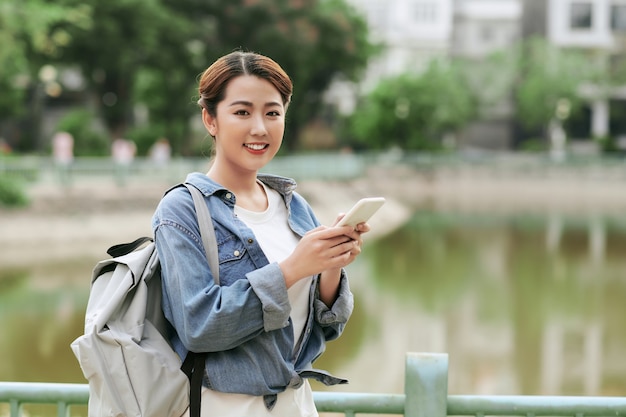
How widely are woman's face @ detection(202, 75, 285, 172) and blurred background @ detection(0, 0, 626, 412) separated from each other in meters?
0.60

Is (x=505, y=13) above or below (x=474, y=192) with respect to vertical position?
above

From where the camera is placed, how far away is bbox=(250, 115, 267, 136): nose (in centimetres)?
199

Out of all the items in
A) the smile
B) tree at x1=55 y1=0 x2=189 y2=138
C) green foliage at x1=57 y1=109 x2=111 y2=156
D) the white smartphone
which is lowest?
green foliage at x1=57 y1=109 x2=111 y2=156

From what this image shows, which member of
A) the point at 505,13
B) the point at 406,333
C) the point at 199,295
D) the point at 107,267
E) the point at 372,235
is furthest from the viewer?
the point at 505,13

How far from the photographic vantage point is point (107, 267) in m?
1.94

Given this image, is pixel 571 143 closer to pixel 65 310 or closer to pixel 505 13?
pixel 505 13

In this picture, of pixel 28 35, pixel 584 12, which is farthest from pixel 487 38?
pixel 28 35

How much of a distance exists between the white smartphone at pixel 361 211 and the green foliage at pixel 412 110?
35.9m

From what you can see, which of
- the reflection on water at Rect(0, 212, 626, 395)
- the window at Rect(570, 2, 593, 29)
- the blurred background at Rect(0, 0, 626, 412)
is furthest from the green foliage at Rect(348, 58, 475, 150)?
the reflection on water at Rect(0, 212, 626, 395)

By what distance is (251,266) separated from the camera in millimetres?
1939

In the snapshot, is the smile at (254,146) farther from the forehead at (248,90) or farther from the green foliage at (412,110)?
the green foliage at (412,110)

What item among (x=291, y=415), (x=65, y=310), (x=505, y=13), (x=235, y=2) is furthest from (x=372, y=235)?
(x=505, y=13)

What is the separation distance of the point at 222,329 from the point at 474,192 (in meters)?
34.9

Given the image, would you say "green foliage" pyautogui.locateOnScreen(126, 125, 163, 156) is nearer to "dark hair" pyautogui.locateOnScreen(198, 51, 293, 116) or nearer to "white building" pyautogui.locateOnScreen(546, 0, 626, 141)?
"white building" pyautogui.locateOnScreen(546, 0, 626, 141)
